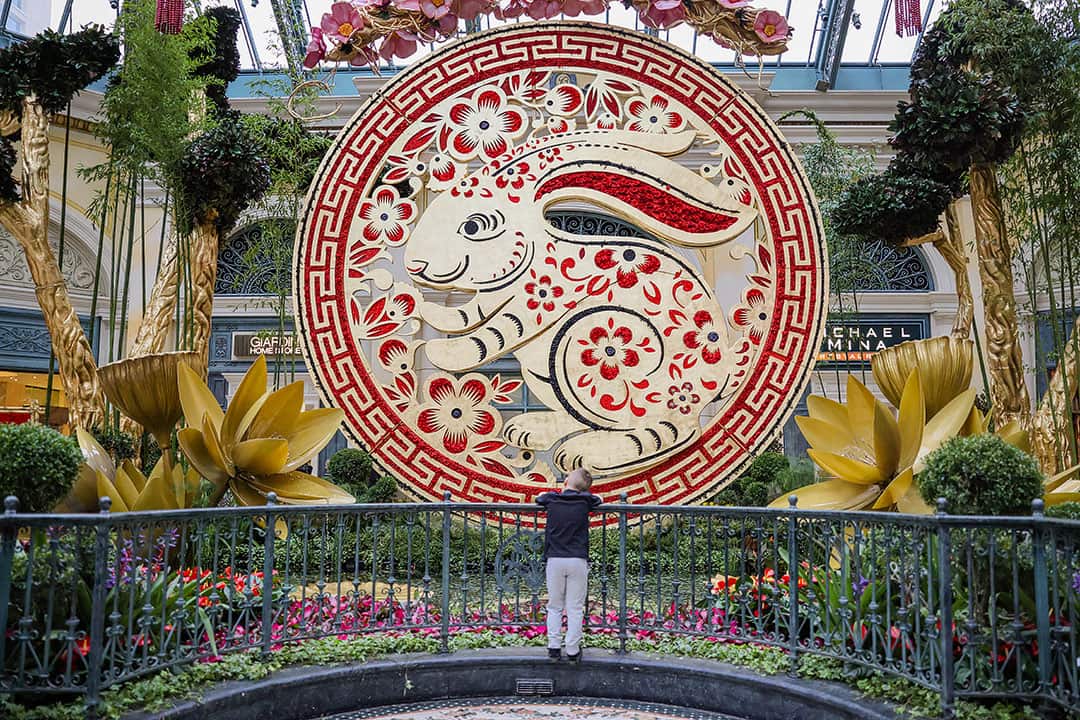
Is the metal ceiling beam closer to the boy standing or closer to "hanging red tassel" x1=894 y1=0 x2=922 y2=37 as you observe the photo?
"hanging red tassel" x1=894 y1=0 x2=922 y2=37

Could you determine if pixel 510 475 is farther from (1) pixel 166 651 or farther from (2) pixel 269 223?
(2) pixel 269 223

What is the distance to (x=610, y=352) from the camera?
18.2 feet

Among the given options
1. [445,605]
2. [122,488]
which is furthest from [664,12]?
[122,488]

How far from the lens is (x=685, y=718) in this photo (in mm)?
4418

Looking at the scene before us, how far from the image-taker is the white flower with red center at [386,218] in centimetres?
570

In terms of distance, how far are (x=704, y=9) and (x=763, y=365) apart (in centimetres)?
219

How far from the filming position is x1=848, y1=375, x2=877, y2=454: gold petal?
533 cm

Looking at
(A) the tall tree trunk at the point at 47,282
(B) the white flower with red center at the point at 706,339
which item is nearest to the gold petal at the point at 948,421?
(B) the white flower with red center at the point at 706,339

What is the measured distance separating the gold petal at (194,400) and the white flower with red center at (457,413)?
1.09 meters

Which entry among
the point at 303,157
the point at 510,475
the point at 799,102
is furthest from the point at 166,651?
the point at 799,102

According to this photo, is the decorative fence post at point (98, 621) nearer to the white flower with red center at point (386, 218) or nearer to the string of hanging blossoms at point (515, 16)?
the white flower with red center at point (386, 218)

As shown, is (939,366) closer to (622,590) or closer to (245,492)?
(622,590)

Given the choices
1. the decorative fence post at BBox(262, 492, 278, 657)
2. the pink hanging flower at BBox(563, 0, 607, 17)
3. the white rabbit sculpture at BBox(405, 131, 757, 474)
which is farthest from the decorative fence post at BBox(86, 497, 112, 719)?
the pink hanging flower at BBox(563, 0, 607, 17)

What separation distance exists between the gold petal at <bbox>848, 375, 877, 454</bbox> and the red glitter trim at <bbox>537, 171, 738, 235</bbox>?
1.21m
